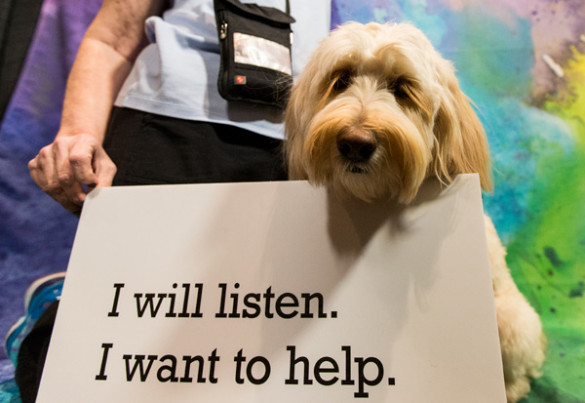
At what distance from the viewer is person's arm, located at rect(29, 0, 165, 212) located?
3.34 ft

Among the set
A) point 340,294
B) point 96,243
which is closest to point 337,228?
point 340,294

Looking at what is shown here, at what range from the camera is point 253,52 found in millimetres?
1158

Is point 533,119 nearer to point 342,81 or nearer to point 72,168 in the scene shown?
point 342,81

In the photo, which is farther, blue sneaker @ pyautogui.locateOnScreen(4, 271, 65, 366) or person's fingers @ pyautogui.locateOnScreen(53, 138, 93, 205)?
blue sneaker @ pyautogui.locateOnScreen(4, 271, 65, 366)

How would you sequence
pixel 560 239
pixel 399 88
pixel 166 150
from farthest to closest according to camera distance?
pixel 560 239
pixel 166 150
pixel 399 88

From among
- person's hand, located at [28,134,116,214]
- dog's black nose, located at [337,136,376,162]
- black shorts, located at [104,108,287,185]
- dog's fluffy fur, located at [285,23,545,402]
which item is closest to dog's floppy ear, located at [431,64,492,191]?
dog's fluffy fur, located at [285,23,545,402]

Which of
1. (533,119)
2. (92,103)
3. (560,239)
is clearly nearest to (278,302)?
(92,103)

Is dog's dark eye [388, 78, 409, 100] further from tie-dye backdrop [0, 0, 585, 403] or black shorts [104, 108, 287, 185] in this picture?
tie-dye backdrop [0, 0, 585, 403]

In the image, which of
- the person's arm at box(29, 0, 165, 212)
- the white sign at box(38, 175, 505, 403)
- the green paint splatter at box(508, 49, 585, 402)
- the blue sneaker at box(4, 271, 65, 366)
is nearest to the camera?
the white sign at box(38, 175, 505, 403)

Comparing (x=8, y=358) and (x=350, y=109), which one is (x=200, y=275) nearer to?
(x=350, y=109)

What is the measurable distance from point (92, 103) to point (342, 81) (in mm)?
818

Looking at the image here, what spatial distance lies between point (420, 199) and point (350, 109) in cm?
26

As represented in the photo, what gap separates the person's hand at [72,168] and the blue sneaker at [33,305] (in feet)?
1.94

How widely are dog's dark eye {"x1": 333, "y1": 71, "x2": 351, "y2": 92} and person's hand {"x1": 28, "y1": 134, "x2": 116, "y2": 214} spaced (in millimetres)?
684
